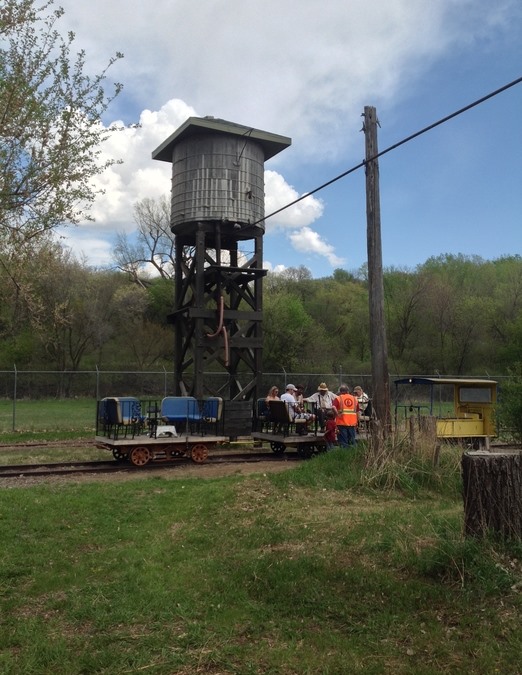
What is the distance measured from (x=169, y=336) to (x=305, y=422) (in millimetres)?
34636

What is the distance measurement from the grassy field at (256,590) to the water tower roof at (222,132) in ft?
44.5

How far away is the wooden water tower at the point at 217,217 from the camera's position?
19328 mm

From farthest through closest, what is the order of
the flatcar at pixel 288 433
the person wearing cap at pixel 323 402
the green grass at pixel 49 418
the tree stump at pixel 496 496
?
1. the green grass at pixel 49 418
2. the flatcar at pixel 288 433
3. the person wearing cap at pixel 323 402
4. the tree stump at pixel 496 496

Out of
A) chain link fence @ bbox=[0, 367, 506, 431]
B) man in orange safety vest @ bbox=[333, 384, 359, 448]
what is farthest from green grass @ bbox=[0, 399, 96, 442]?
man in orange safety vest @ bbox=[333, 384, 359, 448]

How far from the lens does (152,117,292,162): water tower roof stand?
1927 centimetres

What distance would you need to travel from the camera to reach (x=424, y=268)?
64.0 m

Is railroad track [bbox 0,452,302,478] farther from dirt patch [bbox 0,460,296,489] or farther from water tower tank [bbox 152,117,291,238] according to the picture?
water tower tank [bbox 152,117,291,238]

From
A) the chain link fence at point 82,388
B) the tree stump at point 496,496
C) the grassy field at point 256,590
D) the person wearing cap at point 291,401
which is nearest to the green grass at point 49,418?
the chain link fence at point 82,388

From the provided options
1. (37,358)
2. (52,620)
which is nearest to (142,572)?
(52,620)

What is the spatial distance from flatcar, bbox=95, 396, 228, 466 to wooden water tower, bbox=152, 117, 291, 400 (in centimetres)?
240

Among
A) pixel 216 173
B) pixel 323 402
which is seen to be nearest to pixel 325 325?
pixel 216 173

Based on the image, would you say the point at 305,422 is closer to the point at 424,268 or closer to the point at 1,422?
the point at 1,422

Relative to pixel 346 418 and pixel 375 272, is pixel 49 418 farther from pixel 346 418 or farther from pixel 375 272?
pixel 375 272

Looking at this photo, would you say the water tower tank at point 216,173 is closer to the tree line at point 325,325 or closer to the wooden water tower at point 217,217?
the wooden water tower at point 217,217
